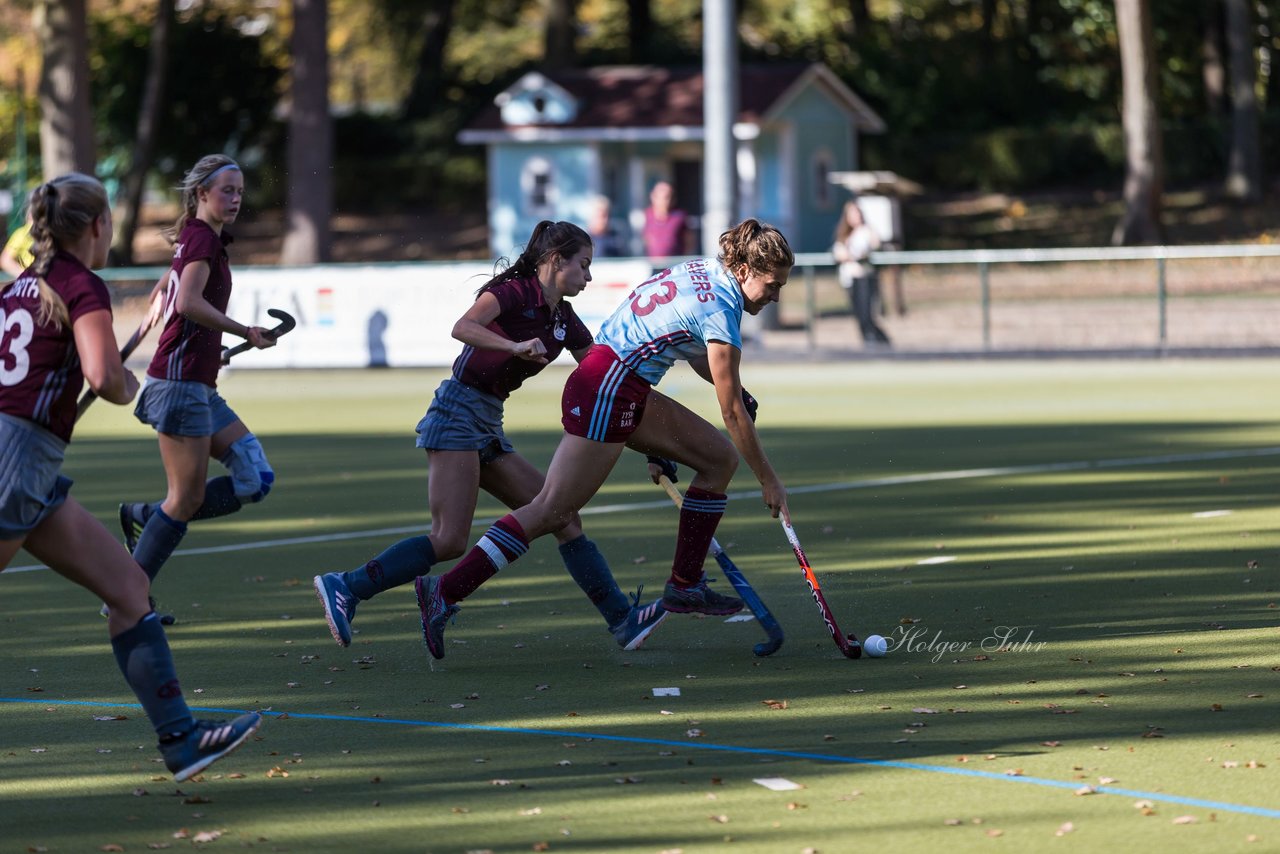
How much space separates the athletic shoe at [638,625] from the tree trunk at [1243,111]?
41766mm

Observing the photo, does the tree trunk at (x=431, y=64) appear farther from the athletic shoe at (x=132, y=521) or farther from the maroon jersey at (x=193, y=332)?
the maroon jersey at (x=193, y=332)

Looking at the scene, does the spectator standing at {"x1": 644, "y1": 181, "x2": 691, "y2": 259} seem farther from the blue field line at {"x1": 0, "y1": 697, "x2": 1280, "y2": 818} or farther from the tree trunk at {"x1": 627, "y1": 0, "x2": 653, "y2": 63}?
the tree trunk at {"x1": 627, "y1": 0, "x2": 653, "y2": 63}

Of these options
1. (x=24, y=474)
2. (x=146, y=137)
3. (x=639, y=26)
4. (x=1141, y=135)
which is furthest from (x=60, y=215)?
(x=639, y=26)

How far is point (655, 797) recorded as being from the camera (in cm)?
566

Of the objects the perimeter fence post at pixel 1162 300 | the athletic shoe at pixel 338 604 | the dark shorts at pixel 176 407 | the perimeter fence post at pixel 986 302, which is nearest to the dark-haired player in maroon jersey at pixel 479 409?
the athletic shoe at pixel 338 604

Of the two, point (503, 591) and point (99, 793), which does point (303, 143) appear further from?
point (99, 793)

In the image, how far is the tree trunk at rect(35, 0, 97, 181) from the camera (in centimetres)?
3656

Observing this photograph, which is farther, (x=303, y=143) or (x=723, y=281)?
(x=303, y=143)

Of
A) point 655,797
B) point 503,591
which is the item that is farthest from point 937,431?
point 655,797

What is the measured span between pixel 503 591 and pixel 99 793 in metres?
3.89

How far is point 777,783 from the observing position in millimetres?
5770

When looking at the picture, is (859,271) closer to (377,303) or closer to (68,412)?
(377,303)

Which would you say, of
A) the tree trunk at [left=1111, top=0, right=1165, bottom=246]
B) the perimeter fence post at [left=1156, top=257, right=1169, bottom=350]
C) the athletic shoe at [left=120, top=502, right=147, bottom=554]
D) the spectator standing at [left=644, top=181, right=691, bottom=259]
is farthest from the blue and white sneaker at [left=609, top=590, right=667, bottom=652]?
the tree trunk at [left=1111, top=0, right=1165, bottom=246]

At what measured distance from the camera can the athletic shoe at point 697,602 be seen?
782 centimetres
